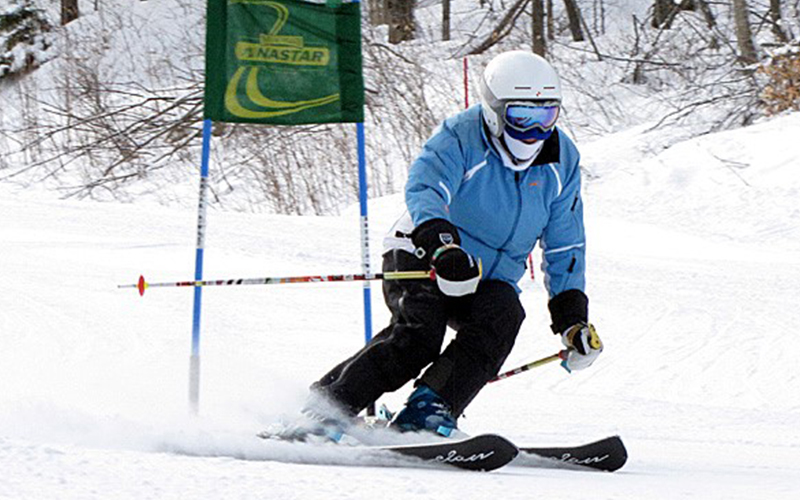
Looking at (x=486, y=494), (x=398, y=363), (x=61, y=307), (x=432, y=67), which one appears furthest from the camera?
(x=432, y=67)

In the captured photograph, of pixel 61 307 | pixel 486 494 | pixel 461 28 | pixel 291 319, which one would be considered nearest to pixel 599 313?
pixel 291 319

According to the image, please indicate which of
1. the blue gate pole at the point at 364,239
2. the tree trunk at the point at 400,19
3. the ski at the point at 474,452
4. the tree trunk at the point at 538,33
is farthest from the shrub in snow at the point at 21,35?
the ski at the point at 474,452

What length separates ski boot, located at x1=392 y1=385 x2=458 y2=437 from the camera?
370 centimetres

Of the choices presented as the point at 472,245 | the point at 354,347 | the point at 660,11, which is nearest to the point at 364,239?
the point at 472,245

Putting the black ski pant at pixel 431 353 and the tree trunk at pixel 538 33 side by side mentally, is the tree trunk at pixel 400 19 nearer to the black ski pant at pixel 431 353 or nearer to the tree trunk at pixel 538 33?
the tree trunk at pixel 538 33

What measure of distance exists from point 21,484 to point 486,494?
3.35 ft

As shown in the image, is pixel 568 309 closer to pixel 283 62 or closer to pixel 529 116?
pixel 529 116

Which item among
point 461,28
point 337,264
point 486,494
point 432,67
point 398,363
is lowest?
point 486,494

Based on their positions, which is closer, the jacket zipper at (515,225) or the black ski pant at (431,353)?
the black ski pant at (431,353)

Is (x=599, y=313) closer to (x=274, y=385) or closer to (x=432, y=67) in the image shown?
(x=274, y=385)

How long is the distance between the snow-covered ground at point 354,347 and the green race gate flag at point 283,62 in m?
1.13

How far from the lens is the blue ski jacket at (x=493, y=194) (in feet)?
12.5

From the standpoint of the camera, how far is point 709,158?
412 inches

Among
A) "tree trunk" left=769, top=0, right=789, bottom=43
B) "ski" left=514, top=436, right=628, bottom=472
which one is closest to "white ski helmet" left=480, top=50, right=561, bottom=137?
"ski" left=514, top=436, right=628, bottom=472
